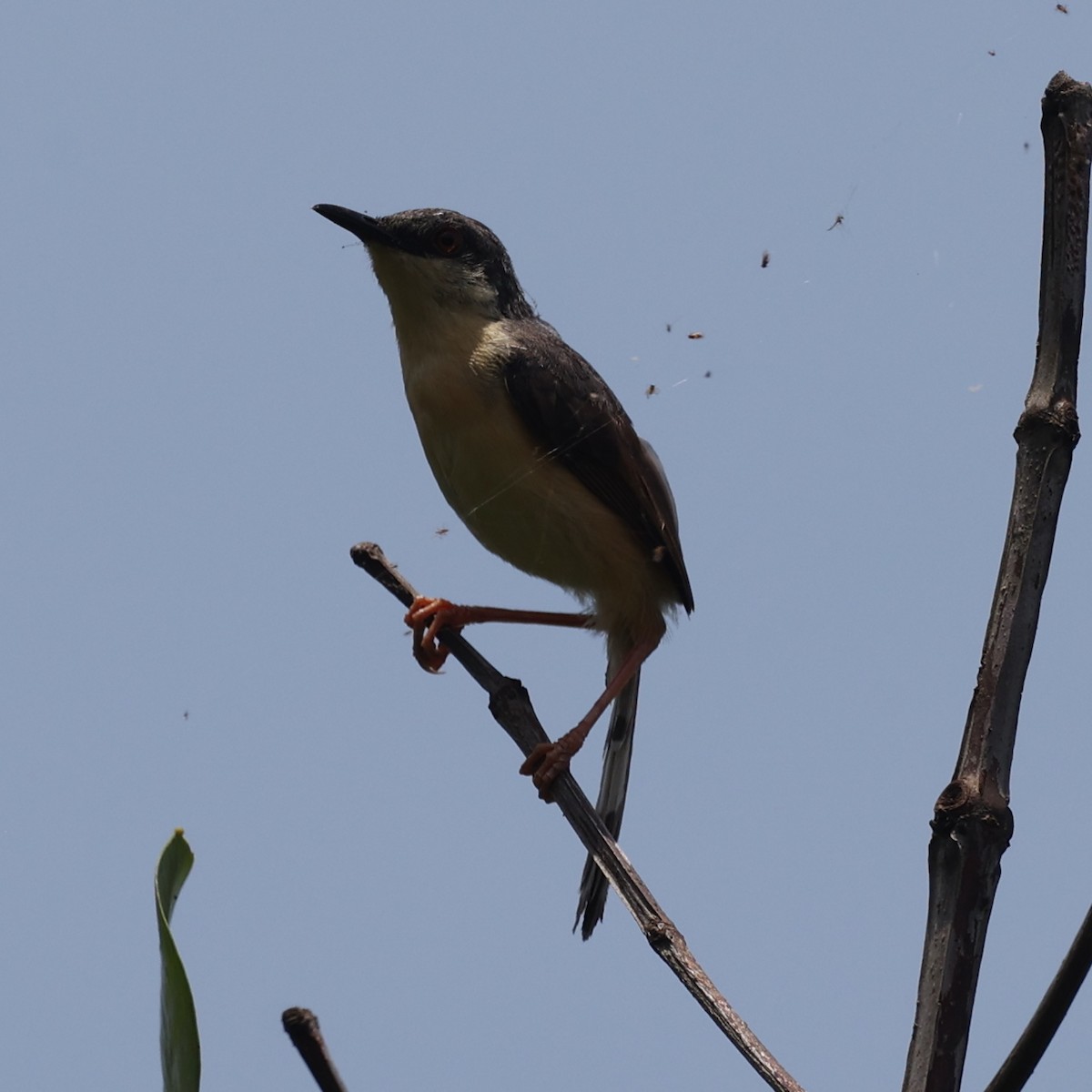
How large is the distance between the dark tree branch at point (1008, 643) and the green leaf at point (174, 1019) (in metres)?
0.98

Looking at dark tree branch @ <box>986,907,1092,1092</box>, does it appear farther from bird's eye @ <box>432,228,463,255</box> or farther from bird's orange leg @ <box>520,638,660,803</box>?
bird's eye @ <box>432,228,463,255</box>

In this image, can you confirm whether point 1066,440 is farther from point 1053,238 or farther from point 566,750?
point 566,750

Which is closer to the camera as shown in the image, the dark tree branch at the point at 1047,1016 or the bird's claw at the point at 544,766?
the dark tree branch at the point at 1047,1016

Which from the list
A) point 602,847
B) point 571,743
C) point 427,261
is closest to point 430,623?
point 571,743

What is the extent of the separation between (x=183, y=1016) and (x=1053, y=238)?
5.67 ft

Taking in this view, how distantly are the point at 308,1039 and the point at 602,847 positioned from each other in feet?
4.02

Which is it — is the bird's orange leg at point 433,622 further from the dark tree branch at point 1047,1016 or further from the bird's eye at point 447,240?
the dark tree branch at point 1047,1016

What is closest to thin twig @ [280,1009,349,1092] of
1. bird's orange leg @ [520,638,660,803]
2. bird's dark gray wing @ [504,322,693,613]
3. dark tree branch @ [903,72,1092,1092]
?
dark tree branch @ [903,72,1092,1092]

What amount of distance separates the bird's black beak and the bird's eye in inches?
8.4

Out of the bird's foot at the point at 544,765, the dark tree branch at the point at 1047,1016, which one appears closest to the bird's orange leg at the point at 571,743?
the bird's foot at the point at 544,765

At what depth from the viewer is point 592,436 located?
5098mm

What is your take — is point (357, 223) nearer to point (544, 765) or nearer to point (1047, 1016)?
point (544, 765)

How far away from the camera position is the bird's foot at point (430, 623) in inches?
203

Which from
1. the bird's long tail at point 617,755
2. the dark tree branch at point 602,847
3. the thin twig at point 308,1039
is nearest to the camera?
the thin twig at point 308,1039
